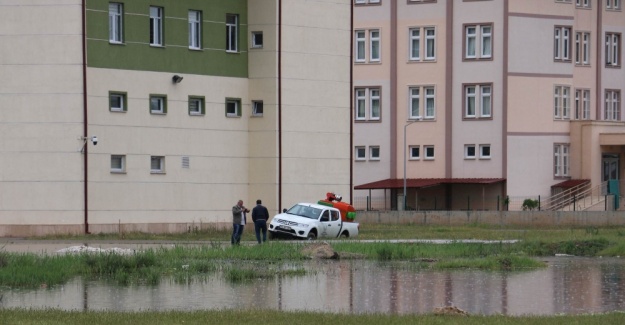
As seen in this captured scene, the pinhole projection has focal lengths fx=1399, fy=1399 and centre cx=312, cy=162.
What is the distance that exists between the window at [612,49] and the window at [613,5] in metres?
1.78

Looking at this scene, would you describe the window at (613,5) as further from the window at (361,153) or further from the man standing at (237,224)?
the man standing at (237,224)

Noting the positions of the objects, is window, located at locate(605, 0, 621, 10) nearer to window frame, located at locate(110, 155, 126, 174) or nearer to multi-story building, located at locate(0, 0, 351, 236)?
multi-story building, located at locate(0, 0, 351, 236)

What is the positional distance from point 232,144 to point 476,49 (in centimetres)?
2934

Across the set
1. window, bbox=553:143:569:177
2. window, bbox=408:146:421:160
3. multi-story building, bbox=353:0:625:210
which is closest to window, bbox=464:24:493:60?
multi-story building, bbox=353:0:625:210

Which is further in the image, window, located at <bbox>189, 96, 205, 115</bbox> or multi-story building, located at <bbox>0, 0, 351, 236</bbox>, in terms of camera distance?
window, located at <bbox>189, 96, 205, 115</bbox>

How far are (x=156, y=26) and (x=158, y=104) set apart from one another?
3.39m

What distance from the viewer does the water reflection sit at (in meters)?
27.3

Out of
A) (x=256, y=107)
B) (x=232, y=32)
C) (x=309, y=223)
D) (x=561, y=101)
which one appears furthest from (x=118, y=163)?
(x=561, y=101)

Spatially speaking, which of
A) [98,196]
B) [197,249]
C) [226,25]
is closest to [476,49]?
[226,25]

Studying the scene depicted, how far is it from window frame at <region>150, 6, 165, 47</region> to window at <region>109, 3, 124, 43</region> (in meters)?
1.73

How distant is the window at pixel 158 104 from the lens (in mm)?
60031

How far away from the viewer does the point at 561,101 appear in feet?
291

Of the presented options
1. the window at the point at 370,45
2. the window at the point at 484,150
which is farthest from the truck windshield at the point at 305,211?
the window at the point at 370,45

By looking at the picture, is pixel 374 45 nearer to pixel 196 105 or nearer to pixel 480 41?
pixel 480 41
